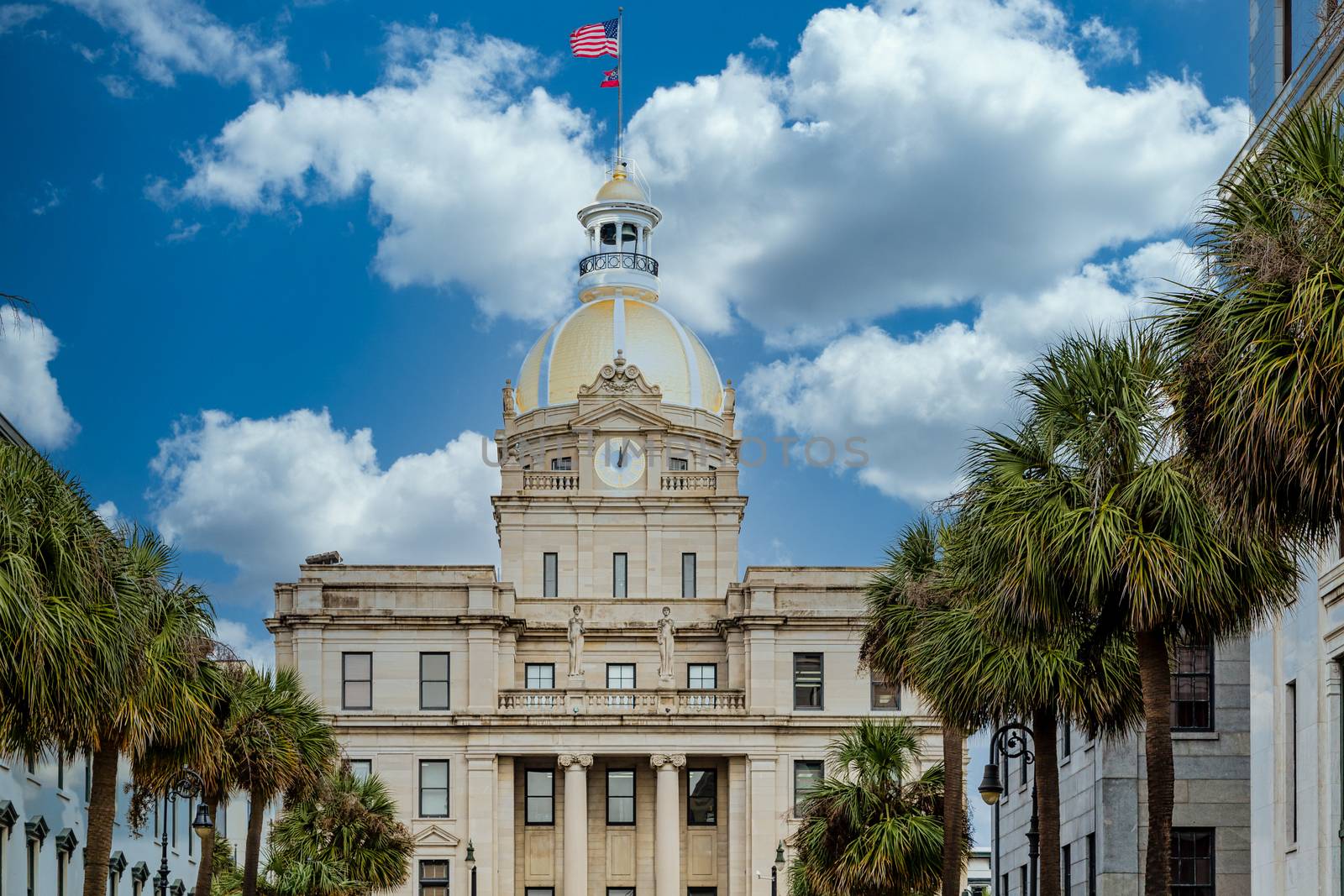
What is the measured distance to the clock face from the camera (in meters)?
90.1

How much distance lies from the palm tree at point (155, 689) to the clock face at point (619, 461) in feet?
174

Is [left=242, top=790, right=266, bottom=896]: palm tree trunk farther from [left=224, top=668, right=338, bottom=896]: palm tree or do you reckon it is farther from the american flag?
the american flag

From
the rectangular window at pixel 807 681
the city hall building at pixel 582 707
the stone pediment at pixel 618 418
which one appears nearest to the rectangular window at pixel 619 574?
the city hall building at pixel 582 707

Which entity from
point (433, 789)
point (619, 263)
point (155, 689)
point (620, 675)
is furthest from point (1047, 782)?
point (619, 263)

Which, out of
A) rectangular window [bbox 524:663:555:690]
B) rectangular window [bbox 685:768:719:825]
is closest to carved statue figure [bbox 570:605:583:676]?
rectangular window [bbox 524:663:555:690]

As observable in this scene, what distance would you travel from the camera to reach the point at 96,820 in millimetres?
35375

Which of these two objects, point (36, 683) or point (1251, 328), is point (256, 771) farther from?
point (1251, 328)

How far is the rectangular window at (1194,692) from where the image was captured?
4475 centimetres

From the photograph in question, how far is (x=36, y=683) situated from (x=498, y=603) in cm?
5567

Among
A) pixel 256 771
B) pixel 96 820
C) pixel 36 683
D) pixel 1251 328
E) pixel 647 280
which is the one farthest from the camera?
pixel 647 280

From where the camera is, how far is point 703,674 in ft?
276

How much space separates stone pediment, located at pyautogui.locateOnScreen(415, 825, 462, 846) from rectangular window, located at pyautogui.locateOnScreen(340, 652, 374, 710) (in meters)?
5.58

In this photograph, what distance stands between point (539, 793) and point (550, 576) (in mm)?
10102

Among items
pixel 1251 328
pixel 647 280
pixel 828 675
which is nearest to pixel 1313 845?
pixel 1251 328
